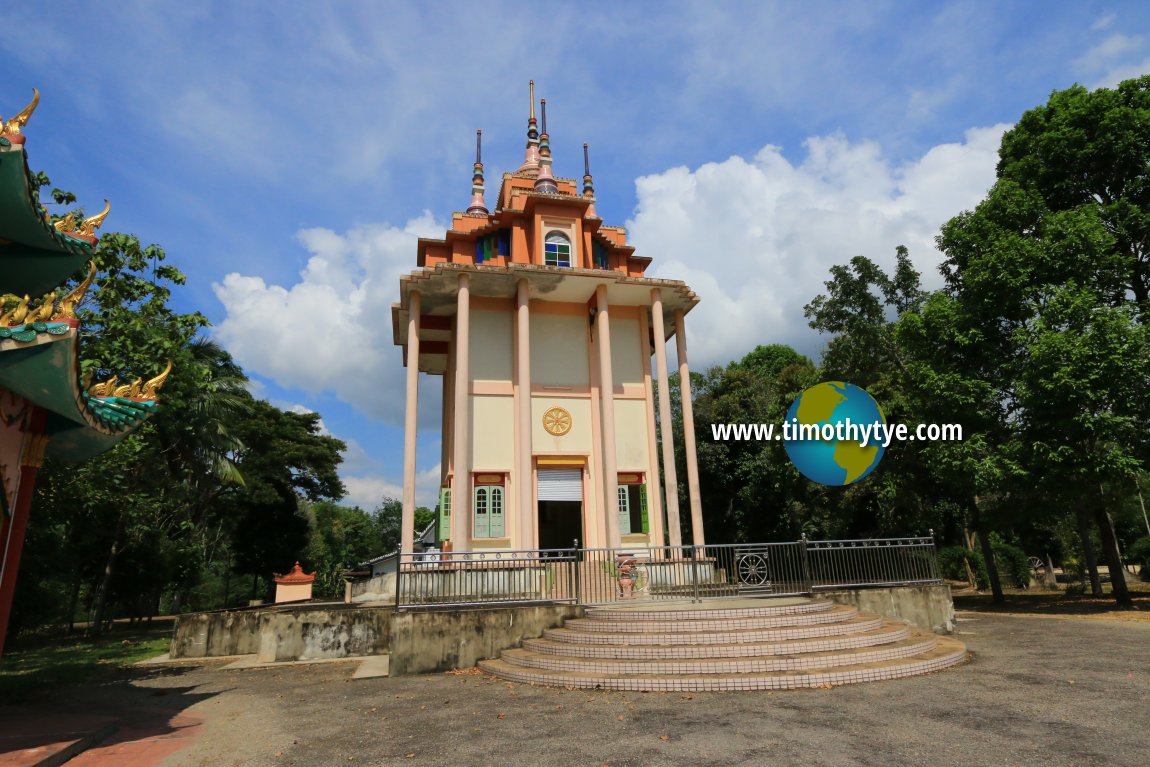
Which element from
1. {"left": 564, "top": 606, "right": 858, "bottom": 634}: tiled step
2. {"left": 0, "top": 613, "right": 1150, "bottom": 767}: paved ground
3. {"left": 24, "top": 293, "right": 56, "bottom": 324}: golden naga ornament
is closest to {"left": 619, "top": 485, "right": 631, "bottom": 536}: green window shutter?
{"left": 564, "top": 606, "right": 858, "bottom": 634}: tiled step

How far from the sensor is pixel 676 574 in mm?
12281

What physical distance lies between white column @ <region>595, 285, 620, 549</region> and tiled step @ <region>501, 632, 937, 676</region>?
24.4 feet

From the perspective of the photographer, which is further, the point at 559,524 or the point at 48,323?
the point at 559,524

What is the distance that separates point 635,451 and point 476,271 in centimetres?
700

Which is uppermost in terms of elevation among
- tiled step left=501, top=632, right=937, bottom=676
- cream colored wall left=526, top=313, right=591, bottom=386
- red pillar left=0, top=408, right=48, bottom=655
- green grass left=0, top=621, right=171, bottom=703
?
cream colored wall left=526, top=313, right=591, bottom=386

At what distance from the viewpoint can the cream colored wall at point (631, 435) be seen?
61.0ft

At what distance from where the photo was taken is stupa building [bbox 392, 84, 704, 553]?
17250 mm

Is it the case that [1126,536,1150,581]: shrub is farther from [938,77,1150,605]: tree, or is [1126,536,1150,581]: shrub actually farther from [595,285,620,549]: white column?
[595,285,620,549]: white column

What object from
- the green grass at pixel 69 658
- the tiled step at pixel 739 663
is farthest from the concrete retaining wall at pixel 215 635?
the tiled step at pixel 739 663

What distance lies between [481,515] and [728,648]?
9662 millimetres

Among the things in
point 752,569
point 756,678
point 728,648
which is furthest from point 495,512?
point 756,678

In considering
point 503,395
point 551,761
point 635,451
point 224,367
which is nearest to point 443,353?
point 503,395

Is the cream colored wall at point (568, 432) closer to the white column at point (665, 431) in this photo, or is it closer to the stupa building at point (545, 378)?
the stupa building at point (545, 378)

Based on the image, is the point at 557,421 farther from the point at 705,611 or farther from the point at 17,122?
the point at 17,122
